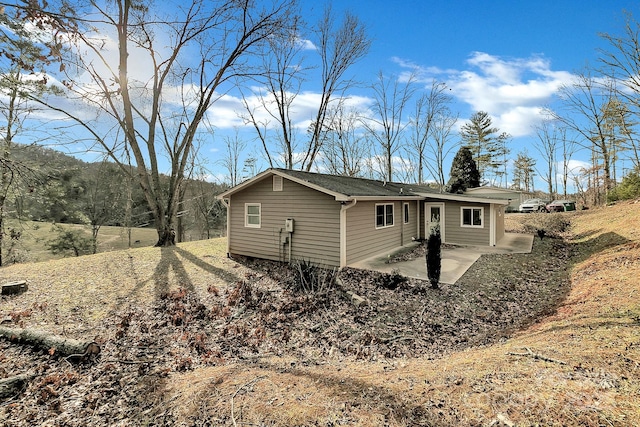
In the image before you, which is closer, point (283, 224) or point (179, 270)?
point (179, 270)

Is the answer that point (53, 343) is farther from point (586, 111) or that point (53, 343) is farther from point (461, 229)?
point (586, 111)

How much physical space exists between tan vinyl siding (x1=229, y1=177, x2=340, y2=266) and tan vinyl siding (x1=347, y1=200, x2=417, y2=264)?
605 mm

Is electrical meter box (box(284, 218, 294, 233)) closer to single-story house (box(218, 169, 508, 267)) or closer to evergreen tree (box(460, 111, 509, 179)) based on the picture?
single-story house (box(218, 169, 508, 267))

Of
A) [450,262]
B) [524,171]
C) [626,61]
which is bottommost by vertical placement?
[450,262]

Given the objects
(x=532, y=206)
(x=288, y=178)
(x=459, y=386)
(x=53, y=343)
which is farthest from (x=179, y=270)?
(x=532, y=206)

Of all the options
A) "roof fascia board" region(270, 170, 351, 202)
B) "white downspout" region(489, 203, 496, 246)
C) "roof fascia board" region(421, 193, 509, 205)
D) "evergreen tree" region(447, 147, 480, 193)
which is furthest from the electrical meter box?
"evergreen tree" region(447, 147, 480, 193)

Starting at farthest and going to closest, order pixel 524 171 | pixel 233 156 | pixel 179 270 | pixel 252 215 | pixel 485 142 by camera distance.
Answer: pixel 524 171, pixel 485 142, pixel 233 156, pixel 252 215, pixel 179 270

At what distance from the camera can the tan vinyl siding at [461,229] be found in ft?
42.3

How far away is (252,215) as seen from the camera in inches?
461

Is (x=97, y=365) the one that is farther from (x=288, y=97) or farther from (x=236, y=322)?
(x=288, y=97)

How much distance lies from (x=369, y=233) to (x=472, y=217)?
216 inches

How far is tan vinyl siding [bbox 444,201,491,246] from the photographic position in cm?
1288

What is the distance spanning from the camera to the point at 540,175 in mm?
34406

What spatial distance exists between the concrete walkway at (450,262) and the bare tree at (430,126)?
1526 centimetres
